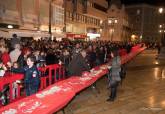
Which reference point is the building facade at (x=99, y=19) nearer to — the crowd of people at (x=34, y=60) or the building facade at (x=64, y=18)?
the building facade at (x=64, y=18)

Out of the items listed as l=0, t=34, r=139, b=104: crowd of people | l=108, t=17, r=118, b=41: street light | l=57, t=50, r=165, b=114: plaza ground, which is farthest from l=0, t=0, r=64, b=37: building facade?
l=108, t=17, r=118, b=41: street light

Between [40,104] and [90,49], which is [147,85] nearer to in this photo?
[90,49]

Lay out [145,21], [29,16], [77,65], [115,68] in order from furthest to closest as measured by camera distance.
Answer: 1. [145,21]
2. [29,16]
3. [77,65]
4. [115,68]

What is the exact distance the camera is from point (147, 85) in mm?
14070

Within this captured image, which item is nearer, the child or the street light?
the child

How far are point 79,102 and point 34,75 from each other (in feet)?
8.66

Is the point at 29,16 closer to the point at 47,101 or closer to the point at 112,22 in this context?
the point at 47,101

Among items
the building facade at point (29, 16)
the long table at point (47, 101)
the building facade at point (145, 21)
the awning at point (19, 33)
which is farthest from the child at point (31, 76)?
the building facade at point (145, 21)

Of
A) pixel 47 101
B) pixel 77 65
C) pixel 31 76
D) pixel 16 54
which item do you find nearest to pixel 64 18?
pixel 77 65

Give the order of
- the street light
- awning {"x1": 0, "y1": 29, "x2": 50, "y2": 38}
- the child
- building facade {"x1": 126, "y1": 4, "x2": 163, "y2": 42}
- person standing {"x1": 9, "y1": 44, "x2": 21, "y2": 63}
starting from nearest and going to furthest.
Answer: the child, person standing {"x1": 9, "y1": 44, "x2": 21, "y2": 63}, awning {"x1": 0, "y1": 29, "x2": 50, "y2": 38}, the street light, building facade {"x1": 126, "y1": 4, "x2": 163, "y2": 42}

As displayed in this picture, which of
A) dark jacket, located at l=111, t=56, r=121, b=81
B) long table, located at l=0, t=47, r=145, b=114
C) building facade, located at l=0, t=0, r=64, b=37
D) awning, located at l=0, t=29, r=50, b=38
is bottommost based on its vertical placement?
long table, located at l=0, t=47, r=145, b=114

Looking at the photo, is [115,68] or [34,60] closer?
[34,60]

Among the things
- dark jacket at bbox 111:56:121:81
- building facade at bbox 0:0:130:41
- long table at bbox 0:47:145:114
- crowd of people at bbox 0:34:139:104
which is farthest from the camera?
building facade at bbox 0:0:130:41

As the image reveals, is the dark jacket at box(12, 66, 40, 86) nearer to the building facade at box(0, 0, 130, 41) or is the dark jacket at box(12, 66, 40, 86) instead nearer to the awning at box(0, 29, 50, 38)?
the awning at box(0, 29, 50, 38)
